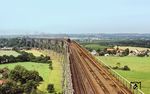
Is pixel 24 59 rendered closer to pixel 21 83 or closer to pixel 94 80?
pixel 21 83

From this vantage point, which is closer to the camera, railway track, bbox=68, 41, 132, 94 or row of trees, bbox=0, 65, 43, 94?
railway track, bbox=68, 41, 132, 94

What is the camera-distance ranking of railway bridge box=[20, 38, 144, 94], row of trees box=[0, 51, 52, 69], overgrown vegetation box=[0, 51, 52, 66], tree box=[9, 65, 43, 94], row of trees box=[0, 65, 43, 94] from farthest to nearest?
row of trees box=[0, 51, 52, 69], overgrown vegetation box=[0, 51, 52, 66], tree box=[9, 65, 43, 94], row of trees box=[0, 65, 43, 94], railway bridge box=[20, 38, 144, 94]

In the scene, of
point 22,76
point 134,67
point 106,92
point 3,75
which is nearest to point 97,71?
point 106,92

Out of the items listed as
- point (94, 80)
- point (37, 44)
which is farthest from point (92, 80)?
point (37, 44)

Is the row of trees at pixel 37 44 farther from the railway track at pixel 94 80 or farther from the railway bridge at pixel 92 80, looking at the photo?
the railway bridge at pixel 92 80

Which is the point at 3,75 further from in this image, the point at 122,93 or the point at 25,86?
the point at 122,93

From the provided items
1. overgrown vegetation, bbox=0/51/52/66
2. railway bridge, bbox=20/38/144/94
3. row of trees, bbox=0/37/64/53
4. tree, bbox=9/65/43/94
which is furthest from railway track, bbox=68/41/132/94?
overgrown vegetation, bbox=0/51/52/66

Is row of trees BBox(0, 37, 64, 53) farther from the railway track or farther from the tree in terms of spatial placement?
the railway track

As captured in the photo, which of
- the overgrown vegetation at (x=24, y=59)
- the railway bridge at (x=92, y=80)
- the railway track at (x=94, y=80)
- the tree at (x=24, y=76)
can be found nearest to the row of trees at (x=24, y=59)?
the overgrown vegetation at (x=24, y=59)
